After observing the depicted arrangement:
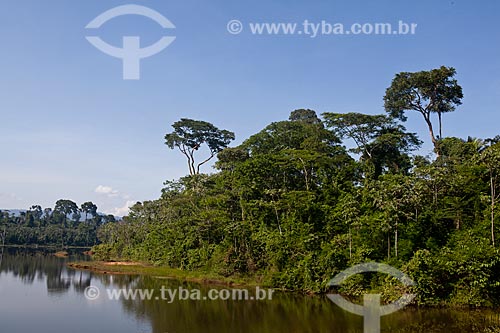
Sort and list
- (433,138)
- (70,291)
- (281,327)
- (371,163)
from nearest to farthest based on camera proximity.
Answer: (281,327) → (70,291) → (371,163) → (433,138)

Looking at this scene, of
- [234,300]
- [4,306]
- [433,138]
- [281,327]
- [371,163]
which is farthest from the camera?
[433,138]

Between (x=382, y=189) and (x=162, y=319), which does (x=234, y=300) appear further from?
(x=382, y=189)

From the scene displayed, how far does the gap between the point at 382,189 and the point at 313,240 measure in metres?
5.70

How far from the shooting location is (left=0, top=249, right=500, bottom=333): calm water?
1759 cm

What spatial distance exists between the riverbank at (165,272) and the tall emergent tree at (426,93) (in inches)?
776

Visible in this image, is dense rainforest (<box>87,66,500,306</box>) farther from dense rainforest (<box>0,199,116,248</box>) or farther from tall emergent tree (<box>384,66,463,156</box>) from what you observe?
dense rainforest (<box>0,199,116,248</box>)

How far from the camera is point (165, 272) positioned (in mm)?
38344

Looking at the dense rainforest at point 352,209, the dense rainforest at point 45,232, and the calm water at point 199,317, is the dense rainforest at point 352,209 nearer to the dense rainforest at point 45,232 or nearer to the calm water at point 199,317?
the calm water at point 199,317

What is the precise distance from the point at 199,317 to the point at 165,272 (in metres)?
19.1

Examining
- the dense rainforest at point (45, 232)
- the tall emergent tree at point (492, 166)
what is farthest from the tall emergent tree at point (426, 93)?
the dense rainforest at point (45, 232)

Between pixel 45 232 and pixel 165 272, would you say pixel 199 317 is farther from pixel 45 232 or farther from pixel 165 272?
pixel 45 232

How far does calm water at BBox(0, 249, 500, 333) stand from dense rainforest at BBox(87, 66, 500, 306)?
8.51 feet

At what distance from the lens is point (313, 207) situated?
30844mm

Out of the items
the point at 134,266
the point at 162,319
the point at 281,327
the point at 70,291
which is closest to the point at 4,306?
the point at 70,291
